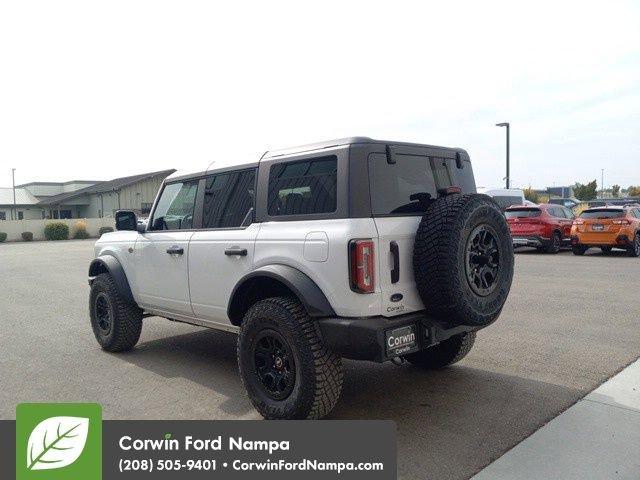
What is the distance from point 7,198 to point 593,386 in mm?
64494

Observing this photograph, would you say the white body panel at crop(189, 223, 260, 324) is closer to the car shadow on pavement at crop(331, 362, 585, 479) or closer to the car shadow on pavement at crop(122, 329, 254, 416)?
the car shadow on pavement at crop(122, 329, 254, 416)

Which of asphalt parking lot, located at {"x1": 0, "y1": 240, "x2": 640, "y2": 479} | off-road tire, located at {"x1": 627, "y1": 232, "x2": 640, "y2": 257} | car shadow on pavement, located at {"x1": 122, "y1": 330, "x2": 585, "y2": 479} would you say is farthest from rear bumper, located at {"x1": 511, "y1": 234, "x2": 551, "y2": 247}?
car shadow on pavement, located at {"x1": 122, "y1": 330, "x2": 585, "y2": 479}

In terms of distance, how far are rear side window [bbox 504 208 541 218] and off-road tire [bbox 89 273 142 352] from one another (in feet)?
43.4

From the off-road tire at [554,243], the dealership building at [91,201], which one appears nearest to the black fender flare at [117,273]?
the off-road tire at [554,243]

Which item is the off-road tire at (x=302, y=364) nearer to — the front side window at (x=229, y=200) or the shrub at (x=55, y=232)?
the front side window at (x=229, y=200)

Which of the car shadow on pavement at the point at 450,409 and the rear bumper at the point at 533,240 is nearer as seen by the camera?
the car shadow on pavement at the point at 450,409

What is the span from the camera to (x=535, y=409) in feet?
13.5

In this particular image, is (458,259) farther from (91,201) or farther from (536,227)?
(91,201)

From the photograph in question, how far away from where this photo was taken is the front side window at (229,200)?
4.53 m

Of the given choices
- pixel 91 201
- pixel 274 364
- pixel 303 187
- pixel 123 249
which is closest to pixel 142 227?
pixel 123 249

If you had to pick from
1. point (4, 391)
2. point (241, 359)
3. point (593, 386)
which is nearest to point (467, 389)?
point (593, 386)

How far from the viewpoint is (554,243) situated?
16750 millimetres

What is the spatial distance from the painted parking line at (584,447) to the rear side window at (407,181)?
1741 millimetres

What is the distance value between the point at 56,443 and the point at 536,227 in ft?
51.2
